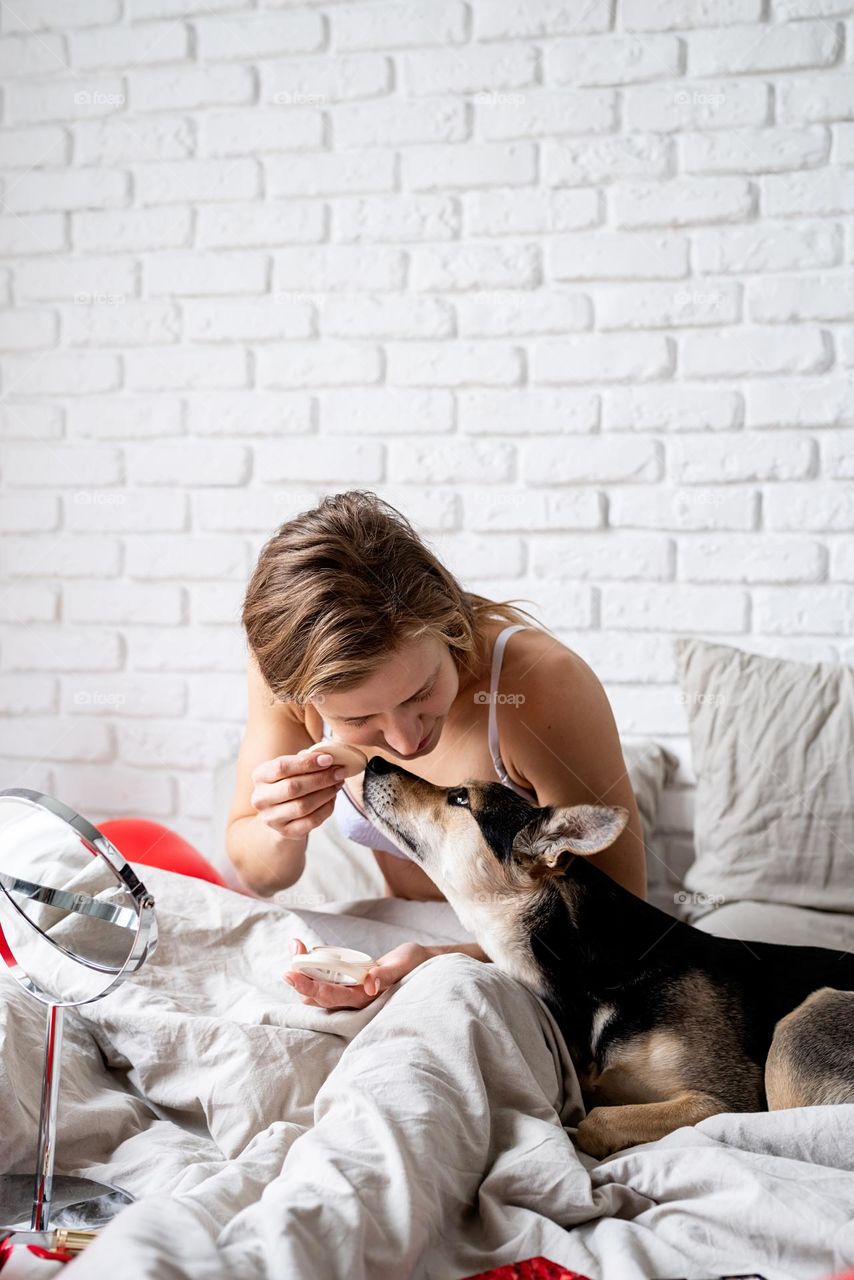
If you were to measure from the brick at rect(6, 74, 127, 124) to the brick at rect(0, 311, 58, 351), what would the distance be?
1.45 ft

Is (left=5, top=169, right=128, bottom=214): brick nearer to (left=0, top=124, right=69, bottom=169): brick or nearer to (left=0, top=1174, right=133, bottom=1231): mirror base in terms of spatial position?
(left=0, top=124, right=69, bottom=169): brick

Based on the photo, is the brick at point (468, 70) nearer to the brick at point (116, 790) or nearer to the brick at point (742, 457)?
the brick at point (742, 457)

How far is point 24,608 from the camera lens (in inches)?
106

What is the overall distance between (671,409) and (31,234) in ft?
5.05

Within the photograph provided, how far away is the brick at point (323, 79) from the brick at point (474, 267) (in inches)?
14.7

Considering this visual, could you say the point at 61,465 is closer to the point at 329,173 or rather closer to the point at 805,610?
the point at 329,173

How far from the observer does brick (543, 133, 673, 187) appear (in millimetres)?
2287

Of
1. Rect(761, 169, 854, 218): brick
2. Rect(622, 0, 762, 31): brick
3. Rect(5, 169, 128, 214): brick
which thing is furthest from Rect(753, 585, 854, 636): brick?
Rect(5, 169, 128, 214): brick

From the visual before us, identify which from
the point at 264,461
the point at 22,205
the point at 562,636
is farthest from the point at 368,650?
the point at 22,205

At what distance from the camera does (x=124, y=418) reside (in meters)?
2.59

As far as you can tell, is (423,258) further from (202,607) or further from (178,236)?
(202,607)

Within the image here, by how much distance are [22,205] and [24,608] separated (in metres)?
0.94

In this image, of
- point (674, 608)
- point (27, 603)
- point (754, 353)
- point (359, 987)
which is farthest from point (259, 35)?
point (359, 987)

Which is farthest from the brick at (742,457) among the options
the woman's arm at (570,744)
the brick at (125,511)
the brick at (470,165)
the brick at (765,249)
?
the brick at (125,511)
